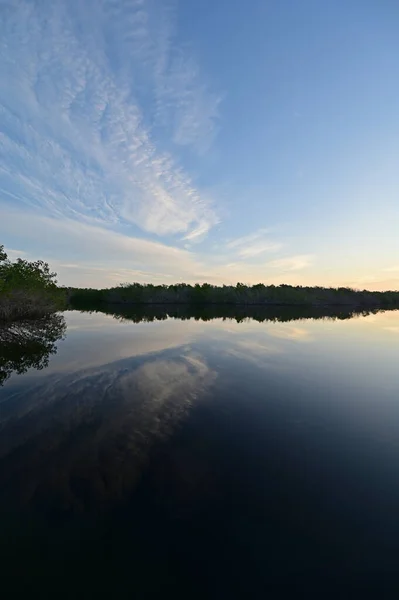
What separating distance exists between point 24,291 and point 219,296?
10141 cm

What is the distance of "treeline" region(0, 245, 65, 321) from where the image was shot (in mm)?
34344

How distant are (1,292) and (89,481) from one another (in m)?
34.0

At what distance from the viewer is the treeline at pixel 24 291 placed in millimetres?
34344

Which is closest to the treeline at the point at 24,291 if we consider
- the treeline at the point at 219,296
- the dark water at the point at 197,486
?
the dark water at the point at 197,486

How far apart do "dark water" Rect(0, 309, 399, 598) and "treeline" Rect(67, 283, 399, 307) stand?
112498 mm

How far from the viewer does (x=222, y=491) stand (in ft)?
20.9

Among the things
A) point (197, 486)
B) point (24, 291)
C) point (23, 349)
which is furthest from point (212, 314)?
point (197, 486)

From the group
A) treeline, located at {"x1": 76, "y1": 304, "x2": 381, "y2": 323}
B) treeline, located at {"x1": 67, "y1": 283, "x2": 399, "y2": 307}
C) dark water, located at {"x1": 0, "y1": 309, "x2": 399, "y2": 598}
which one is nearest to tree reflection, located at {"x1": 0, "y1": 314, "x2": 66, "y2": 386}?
dark water, located at {"x1": 0, "y1": 309, "x2": 399, "y2": 598}

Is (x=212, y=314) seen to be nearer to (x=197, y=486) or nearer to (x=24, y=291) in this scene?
(x=24, y=291)

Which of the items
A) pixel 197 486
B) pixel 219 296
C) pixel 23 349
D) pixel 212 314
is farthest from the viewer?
pixel 219 296

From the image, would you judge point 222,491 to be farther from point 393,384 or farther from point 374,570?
point 393,384

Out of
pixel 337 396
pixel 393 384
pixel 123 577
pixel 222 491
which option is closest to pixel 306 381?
pixel 337 396

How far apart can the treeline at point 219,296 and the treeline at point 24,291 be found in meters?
76.8

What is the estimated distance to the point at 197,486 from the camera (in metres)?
6.56
